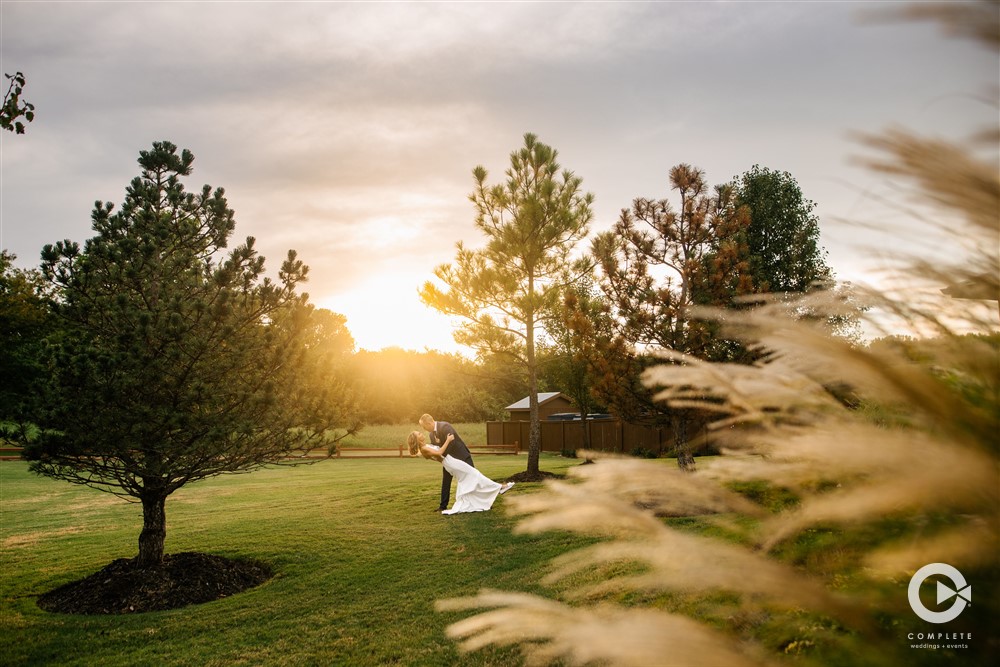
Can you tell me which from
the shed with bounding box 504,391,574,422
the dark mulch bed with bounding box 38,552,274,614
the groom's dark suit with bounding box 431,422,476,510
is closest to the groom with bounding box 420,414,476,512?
the groom's dark suit with bounding box 431,422,476,510

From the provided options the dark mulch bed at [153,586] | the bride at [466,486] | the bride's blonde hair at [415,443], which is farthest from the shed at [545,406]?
the dark mulch bed at [153,586]

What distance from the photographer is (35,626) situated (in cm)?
687

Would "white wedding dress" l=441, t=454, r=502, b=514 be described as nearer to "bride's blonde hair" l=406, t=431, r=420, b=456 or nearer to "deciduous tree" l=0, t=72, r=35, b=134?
"bride's blonde hair" l=406, t=431, r=420, b=456

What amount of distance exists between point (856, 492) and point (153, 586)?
9427mm

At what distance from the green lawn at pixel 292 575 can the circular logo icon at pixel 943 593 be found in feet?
15.4

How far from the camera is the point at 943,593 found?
2.83 ft

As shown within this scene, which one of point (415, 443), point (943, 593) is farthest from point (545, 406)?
point (943, 593)

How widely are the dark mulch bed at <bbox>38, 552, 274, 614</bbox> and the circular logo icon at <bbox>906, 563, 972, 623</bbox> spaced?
874 cm

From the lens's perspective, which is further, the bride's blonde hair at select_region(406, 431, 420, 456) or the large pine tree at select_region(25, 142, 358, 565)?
the bride's blonde hair at select_region(406, 431, 420, 456)

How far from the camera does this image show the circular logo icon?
2.72 ft

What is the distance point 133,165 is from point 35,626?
235 inches

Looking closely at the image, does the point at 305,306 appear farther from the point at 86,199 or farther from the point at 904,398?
the point at 904,398

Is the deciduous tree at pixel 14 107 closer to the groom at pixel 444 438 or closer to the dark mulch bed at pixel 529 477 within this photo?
the groom at pixel 444 438

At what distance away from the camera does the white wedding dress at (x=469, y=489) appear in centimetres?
1299
